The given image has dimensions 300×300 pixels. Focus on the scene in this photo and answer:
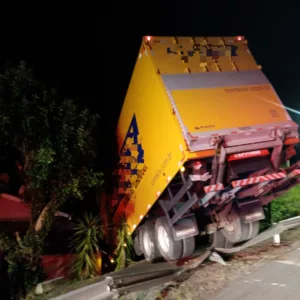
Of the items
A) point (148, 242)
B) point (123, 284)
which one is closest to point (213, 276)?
point (123, 284)

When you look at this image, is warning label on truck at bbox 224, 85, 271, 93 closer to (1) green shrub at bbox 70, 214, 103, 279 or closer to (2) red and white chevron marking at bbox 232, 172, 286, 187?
(2) red and white chevron marking at bbox 232, 172, 286, 187

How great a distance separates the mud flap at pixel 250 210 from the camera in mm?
7293

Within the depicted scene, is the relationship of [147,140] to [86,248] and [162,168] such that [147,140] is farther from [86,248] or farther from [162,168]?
[86,248]

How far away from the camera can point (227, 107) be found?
20.4 feet

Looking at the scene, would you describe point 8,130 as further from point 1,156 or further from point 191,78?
point 191,78

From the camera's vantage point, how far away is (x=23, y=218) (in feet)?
27.8

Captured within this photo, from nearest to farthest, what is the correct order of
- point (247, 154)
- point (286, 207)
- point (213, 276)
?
1. point (213, 276)
2. point (247, 154)
3. point (286, 207)

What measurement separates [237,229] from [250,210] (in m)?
0.51

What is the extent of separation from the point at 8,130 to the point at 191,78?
3.17 meters

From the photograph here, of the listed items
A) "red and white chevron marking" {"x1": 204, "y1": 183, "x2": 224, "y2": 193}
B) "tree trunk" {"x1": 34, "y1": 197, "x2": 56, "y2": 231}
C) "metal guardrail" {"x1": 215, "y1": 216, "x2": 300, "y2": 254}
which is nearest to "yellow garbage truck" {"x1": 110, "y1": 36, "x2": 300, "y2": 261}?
"red and white chevron marking" {"x1": 204, "y1": 183, "x2": 224, "y2": 193}

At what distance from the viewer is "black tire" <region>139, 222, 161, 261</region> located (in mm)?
8031

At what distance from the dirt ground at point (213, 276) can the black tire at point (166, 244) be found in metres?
1.27

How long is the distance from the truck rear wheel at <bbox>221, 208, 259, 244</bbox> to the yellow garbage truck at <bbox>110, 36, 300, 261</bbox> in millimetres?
21

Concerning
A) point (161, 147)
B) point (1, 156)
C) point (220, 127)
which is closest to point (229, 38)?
point (220, 127)
